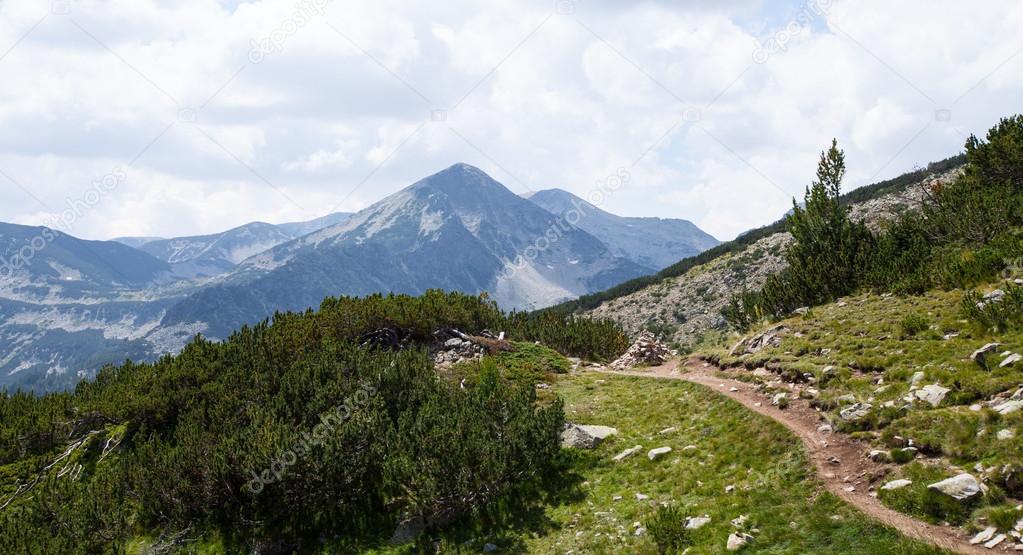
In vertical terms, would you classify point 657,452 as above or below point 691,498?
above

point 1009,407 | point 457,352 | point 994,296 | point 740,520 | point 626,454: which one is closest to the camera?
point 1009,407

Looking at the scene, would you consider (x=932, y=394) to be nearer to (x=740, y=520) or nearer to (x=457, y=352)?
(x=740, y=520)

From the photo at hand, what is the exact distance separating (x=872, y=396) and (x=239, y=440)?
63.0 feet

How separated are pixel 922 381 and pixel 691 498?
6846mm

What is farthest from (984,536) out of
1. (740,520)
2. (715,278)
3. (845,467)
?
(715,278)

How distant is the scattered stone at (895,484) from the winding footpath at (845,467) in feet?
0.96

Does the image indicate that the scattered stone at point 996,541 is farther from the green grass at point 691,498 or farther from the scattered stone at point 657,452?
the scattered stone at point 657,452

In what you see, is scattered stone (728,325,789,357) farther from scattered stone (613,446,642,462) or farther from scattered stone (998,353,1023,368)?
scattered stone (998,353,1023,368)

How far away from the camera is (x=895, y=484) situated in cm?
1047

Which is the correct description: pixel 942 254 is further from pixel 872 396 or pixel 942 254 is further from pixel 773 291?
pixel 872 396

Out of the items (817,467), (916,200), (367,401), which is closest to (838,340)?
(817,467)

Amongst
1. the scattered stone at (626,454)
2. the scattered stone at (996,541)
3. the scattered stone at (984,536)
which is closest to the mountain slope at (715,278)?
the scattered stone at (626,454)

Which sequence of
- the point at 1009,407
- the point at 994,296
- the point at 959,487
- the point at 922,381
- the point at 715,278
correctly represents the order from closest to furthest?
the point at 959,487 < the point at 1009,407 < the point at 922,381 < the point at 994,296 < the point at 715,278

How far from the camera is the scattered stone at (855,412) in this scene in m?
13.5
